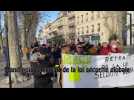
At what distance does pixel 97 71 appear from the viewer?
1812 centimetres

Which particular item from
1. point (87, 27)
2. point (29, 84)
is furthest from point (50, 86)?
point (87, 27)

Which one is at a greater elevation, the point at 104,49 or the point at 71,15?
the point at 71,15

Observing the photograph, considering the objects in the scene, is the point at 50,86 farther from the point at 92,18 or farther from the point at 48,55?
the point at 92,18

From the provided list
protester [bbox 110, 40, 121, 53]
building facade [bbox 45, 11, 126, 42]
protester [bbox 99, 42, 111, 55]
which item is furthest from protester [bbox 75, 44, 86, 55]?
protester [bbox 110, 40, 121, 53]

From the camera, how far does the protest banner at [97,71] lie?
18109 millimetres

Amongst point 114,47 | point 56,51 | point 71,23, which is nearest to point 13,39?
point 56,51

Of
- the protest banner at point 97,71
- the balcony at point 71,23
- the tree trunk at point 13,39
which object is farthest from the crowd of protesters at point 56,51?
the balcony at point 71,23

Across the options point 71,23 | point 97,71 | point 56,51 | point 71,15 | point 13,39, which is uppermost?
point 71,15

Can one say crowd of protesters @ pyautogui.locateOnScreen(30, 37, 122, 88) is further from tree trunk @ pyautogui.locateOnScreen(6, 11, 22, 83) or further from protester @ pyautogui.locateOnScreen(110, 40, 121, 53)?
tree trunk @ pyautogui.locateOnScreen(6, 11, 22, 83)

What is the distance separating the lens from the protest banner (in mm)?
18109

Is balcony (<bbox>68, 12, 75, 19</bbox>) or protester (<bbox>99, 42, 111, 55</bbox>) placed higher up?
balcony (<bbox>68, 12, 75, 19</bbox>)

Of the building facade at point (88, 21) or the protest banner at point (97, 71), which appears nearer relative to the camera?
the building facade at point (88, 21)

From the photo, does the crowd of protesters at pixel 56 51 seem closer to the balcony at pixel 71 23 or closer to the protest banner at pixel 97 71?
the protest banner at pixel 97 71

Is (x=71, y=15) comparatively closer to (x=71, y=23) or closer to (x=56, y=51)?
(x=71, y=23)
